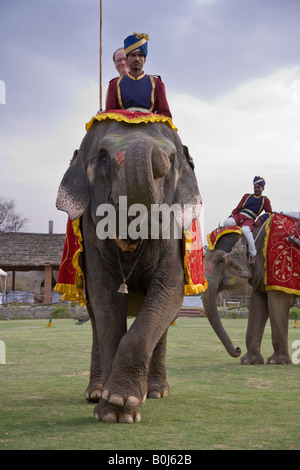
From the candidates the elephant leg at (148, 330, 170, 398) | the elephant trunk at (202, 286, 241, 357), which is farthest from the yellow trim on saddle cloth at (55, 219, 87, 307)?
the elephant trunk at (202, 286, 241, 357)

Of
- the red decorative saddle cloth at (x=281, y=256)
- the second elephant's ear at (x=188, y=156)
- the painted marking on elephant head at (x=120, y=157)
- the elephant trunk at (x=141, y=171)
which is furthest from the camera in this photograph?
the red decorative saddle cloth at (x=281, y=256)

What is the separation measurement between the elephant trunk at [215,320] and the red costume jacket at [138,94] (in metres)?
3.85

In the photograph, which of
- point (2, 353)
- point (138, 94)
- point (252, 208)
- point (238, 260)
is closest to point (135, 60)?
point (138, 94)

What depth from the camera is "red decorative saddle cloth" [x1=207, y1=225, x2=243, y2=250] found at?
9.27 meters

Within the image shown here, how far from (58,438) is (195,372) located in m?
3.74

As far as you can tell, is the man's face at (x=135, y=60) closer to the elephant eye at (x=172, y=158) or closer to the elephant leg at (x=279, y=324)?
the elephant eye at (x=172, y=158)

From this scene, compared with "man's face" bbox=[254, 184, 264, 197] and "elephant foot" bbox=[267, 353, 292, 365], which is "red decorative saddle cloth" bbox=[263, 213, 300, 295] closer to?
"man's face" bbox=[254, 184, 264, 197]

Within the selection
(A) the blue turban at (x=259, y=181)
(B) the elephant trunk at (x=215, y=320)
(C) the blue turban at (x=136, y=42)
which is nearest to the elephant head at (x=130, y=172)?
(C) the blue turban at (x=136, y=42)

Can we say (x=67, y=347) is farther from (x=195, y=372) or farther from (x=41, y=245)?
(x=41, y=245)

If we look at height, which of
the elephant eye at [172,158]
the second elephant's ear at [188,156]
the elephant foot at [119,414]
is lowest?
the elephant foot at [119,414]

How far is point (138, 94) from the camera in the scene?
496 cm

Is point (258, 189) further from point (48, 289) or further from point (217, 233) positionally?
point (48, 289)

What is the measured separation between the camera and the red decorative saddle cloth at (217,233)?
365 inches

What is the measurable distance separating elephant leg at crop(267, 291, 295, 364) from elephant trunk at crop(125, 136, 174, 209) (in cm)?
536
